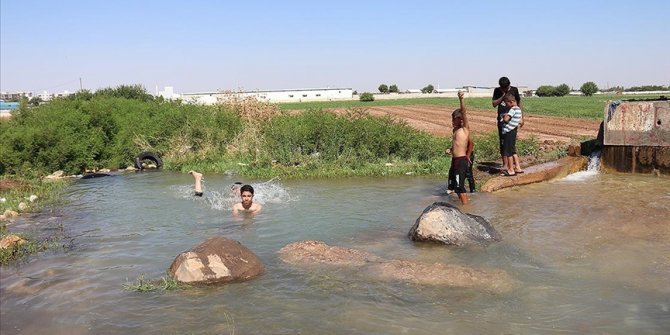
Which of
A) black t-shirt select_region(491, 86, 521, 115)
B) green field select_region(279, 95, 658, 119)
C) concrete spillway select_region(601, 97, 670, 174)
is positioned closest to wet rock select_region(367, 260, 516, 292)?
black t-shirt select_region(491, 86, 521, 115)

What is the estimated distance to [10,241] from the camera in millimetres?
7410

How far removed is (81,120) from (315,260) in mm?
14143

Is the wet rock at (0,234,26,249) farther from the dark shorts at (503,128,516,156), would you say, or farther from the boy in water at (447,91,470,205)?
the dark shorts at (503,128,516,156)

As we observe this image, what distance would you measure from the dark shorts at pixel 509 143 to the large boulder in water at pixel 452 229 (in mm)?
3521

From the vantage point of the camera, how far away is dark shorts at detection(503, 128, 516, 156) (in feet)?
34.6

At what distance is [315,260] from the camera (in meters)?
6.59

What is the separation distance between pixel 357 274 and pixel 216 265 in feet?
5.09

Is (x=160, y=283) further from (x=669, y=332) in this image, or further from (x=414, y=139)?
(x=414, y=139)

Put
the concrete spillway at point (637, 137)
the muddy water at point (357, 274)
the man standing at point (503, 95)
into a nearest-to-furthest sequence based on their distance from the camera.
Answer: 1. the muddy water at point (357, 274)
2. the man standing at point (503, 95)
3. the concrete spillway at point (637, 137)

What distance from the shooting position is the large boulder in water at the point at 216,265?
5938 millimetres

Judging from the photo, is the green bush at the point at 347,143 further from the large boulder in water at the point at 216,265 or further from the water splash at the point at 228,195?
the large boulder in water at the point at 216,265

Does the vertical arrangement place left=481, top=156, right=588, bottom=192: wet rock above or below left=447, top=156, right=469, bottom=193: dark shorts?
below

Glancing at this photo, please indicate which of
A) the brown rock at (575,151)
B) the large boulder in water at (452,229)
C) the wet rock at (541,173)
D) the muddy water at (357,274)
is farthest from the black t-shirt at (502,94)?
the large boulder in water at (452,229)

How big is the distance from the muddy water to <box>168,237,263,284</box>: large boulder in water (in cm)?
18
